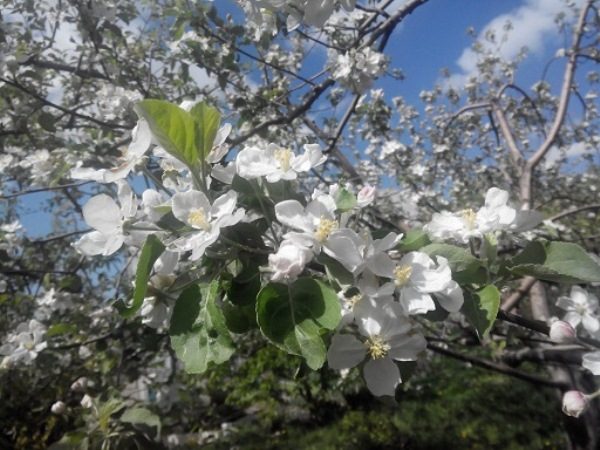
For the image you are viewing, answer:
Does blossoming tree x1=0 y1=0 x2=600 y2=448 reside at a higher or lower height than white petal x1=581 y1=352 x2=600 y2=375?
higher

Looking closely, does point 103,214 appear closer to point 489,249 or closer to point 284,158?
point 284,158

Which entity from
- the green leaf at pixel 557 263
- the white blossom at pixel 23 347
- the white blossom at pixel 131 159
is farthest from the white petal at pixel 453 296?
the white blossom at pixel 23 347

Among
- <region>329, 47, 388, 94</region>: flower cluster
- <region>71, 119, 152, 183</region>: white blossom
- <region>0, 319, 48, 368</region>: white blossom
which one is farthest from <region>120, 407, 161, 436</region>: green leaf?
<region>329, 47, 388, 94</region>: flower cluster

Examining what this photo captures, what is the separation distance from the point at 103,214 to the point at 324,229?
387 millimetres

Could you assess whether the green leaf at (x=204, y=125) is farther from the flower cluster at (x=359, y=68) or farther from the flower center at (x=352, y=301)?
the flower cluster at (x=359, y=68)

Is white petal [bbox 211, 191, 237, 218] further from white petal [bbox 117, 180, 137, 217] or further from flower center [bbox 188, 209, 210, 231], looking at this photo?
white petal [bbox 117, 180, 137, 217]

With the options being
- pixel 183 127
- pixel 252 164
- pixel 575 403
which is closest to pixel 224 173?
pixel 252 164

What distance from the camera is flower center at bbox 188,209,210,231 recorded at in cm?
78

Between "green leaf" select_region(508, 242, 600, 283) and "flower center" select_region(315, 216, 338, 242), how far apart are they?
12.0 inches

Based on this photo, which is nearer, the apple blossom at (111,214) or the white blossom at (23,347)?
the apple blossom at (111,214)

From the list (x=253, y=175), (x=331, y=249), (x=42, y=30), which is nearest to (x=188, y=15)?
(x=42, y=30)

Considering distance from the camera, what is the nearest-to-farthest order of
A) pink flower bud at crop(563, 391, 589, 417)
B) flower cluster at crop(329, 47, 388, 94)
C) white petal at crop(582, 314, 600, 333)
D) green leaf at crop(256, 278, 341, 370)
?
green leaf at crop(256, 278, 341, 370) < pink flower bud at crop(563, 391, 589, 417) < white petal at crop(582, 314, 600, 333) < flower cluster at crop(329, 47, 388, 94)

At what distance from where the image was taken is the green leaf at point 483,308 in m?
0.75

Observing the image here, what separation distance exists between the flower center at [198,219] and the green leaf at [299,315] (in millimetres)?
143
